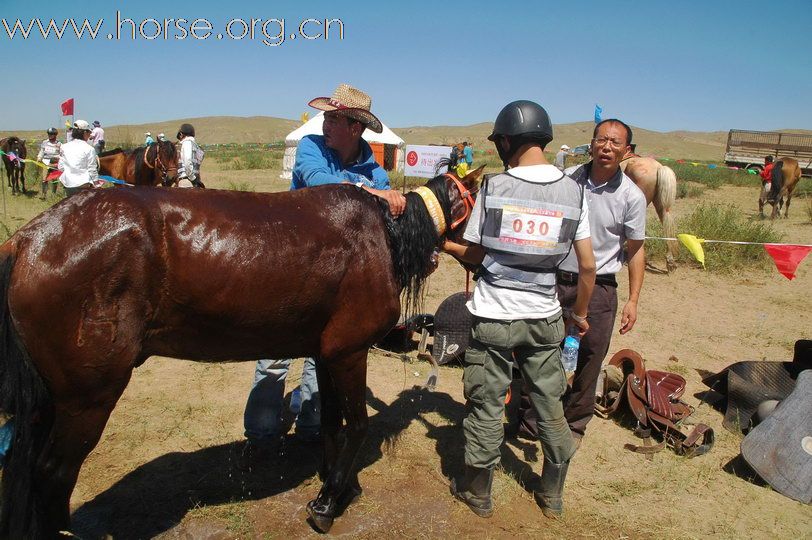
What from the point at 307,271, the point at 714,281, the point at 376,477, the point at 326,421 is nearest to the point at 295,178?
the point at 307,271

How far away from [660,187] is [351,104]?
7270 millimetres

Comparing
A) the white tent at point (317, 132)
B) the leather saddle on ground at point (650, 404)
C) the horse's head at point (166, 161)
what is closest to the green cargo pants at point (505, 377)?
the leather saddle on ground at point (650, 404)

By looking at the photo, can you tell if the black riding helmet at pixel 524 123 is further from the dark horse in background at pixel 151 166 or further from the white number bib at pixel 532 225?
the dark horse in background at pixel 151 166

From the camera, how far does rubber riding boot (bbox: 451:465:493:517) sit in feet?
9.96

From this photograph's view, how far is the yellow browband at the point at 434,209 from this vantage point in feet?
9.84

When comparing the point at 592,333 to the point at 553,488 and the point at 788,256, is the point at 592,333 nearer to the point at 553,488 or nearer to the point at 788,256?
the point at 553,488

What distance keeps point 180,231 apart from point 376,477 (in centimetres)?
207

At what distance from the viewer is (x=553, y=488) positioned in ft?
10.2

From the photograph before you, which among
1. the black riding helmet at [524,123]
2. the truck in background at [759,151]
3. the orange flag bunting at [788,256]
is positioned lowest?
the orange flag bunting at [788,256]

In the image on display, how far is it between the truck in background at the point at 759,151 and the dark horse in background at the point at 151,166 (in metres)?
27.7

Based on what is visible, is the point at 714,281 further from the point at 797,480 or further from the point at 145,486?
the point at 145,486

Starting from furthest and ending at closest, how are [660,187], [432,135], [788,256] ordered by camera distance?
[432,135]
[660,187]
[788,256]

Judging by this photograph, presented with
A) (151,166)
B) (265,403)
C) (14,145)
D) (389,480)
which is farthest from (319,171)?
(14,145)

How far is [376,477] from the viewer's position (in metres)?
3.44
